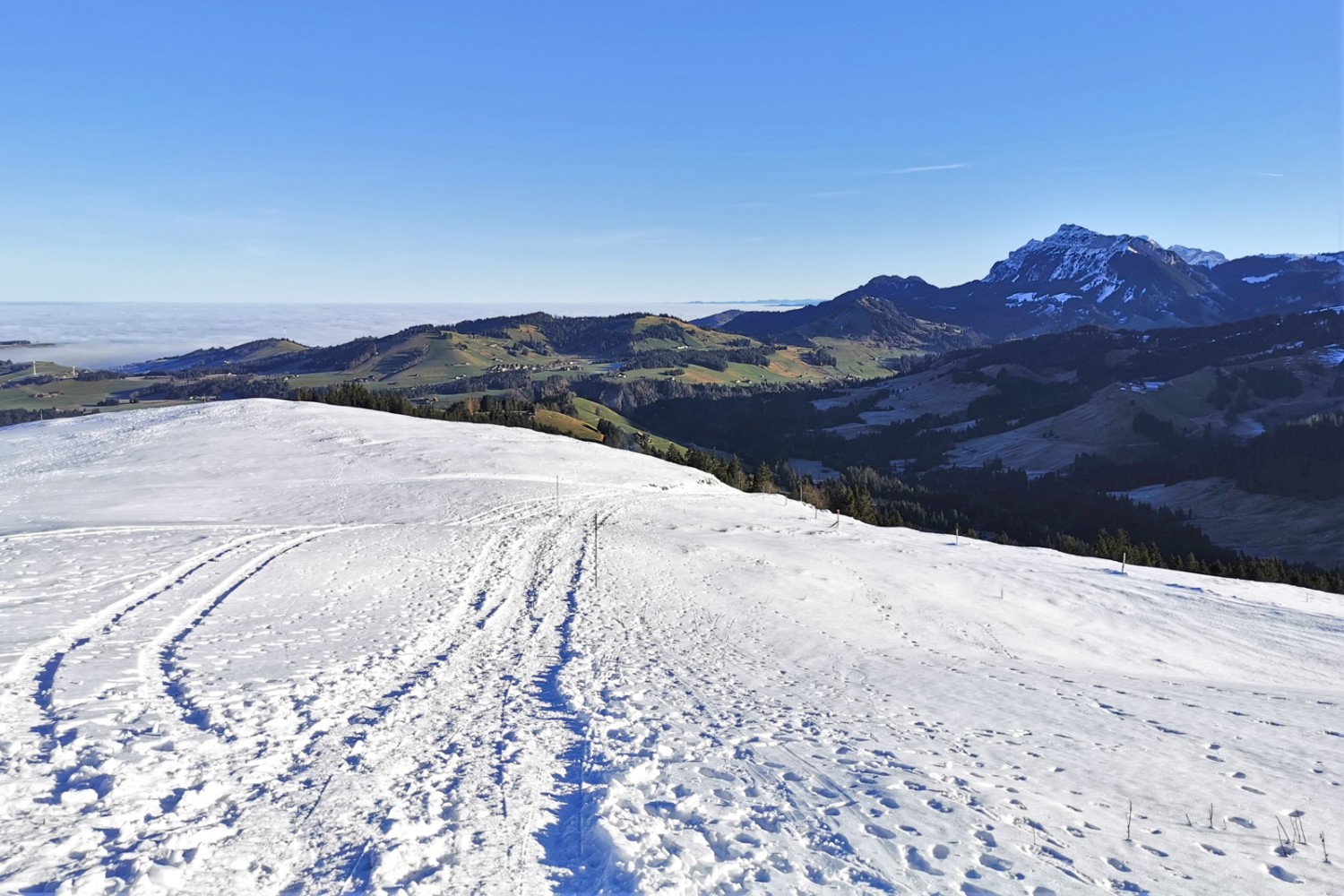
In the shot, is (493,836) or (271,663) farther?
(271,663)

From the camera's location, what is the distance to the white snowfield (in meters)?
7.67

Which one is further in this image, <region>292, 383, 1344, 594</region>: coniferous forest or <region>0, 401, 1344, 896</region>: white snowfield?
<region>292, 383, 1344, 594</region>: coniferous forest

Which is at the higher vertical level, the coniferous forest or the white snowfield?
the white snowfield

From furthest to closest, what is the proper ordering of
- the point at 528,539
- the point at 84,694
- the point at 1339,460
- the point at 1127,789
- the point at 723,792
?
1. the point at 1339,460
2. the point at 528,539
3. the point at 84,694
4. the point at 1127,789
5. the point at 723,792

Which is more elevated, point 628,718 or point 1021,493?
point 628,718

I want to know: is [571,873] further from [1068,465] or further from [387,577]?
[1068,465]

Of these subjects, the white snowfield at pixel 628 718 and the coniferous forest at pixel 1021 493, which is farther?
the coniferous forest at pixel 1021 493

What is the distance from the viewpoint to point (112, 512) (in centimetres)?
3195

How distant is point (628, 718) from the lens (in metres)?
12.5

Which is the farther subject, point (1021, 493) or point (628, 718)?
point (1021, 493)

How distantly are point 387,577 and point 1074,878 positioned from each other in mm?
20998

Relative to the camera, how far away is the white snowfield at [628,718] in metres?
7.67

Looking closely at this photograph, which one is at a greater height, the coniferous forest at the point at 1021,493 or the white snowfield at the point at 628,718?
the white snowfield at the point at 628,718

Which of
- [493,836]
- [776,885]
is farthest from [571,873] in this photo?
[776,885]
